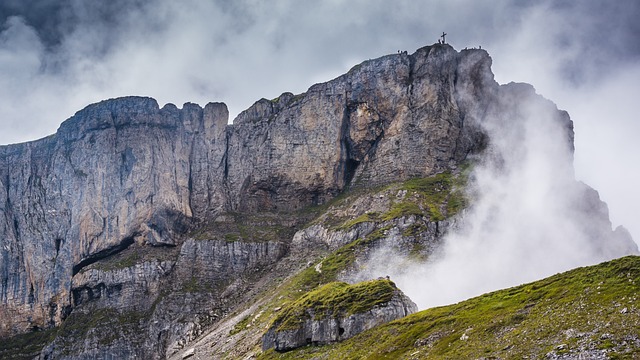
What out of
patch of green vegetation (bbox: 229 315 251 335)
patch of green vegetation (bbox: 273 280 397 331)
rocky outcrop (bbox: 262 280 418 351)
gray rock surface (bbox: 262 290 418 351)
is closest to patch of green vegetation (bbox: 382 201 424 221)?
patch of green vegetation (bbox: 229 315 251 335)

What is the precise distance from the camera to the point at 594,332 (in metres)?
74.5

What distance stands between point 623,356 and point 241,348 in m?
99.7

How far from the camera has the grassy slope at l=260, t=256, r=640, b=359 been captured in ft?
242

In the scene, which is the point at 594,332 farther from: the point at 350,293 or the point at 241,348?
the point at 241,348

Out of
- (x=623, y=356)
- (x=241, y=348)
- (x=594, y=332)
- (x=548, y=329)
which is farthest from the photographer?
(x=241, y=348)

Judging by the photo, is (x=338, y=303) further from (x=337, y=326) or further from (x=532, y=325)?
(x=532, y=325)

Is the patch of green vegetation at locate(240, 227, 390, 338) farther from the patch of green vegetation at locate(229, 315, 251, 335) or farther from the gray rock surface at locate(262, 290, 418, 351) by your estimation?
the gray rock surface at locate(262, 290, 418, 351)

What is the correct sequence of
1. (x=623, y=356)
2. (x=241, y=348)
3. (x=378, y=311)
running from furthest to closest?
1. (x=241, y=348)
2. (x=378, y=311)
3. (x=623, y=356)

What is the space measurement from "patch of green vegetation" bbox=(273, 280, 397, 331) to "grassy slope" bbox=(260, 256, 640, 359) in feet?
28.3

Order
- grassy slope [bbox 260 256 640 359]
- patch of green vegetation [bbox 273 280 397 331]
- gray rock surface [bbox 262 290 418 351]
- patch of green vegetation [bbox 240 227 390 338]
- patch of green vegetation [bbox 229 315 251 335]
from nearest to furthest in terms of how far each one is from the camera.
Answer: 1. grassy slope [bbox 260 256 640 359]
2. gray rock surface [bbox 262 290 418 351]
3. patch of green vegetation [bbox 273 280 397 331]
4. patch of green vegetation [bbox 229 315 251 335]
5. patch of green vegetation [bbox 240 227 390 338]

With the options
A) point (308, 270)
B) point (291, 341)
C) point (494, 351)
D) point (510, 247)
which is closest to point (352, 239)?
point (308, 270)

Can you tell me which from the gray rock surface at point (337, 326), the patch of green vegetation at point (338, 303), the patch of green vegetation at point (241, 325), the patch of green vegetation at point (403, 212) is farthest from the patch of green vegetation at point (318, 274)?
the gray rock surface at point (337, 326)

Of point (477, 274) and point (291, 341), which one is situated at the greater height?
point (477, 274)

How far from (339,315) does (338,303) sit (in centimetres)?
424
